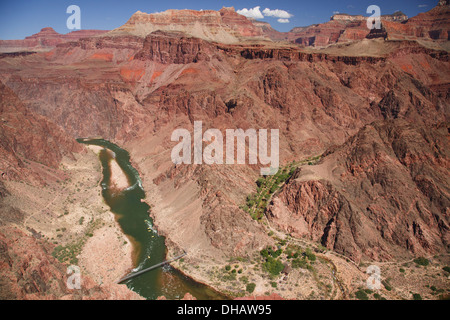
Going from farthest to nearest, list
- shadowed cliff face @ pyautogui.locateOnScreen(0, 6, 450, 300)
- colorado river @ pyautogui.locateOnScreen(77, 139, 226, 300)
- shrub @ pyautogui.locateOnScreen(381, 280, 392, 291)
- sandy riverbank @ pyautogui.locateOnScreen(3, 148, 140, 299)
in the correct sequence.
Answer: shadowed cliff face @ pyautogui.locateOnScreen(0, 6, 450, 300) → sandy riverbank @ pyautogui.locateOnScreen(3, 148, 140, 299) → colorado river @ pyautogui.locateOnScreen(77, 139, 226, 300) → shrub @ pyautogui.locateOnScreen(381, 280, 392, 291)

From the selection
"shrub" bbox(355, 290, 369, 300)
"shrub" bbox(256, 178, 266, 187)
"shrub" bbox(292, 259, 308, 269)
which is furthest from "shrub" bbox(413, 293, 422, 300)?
"shrub" bbox(256, 178, 266, 187)

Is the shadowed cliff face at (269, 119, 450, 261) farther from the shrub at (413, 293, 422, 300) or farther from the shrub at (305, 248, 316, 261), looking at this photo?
the shrub at (413, 293, 422, 300)

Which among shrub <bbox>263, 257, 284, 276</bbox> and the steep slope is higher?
the steep slope

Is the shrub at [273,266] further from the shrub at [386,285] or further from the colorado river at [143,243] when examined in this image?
the shrub at [386,285]

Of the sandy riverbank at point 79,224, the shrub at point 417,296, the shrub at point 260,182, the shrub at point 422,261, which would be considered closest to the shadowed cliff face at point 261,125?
the shrub at point 260,182
